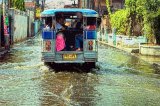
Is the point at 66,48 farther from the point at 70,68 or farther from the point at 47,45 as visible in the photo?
the point at 70,68

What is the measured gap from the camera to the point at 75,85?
55.0 feet

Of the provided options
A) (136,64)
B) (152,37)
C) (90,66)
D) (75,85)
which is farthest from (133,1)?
Answer: (75,85)

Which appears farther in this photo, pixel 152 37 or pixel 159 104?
pixel 152 37

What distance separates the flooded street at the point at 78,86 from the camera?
13617mm

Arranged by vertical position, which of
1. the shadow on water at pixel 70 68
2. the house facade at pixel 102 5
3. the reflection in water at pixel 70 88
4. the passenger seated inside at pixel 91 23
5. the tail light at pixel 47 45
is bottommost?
the shadow on water at pixel 70 68

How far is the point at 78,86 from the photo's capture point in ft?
54.3

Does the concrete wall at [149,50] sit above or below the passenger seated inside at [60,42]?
below

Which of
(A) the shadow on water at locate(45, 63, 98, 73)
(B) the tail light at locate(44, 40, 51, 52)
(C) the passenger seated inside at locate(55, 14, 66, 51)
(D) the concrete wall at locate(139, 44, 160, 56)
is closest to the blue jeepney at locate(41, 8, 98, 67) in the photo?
(B) the tail light at locate(44, 40, 51, 52)

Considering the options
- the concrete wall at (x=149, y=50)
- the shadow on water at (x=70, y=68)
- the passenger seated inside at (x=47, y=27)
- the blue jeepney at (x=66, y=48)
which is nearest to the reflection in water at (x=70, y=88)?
the blue jeepney at (x=66, y=48)

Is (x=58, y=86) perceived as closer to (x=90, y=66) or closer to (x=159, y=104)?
(x=159, y=104)

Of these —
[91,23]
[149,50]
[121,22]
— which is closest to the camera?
[91,23]

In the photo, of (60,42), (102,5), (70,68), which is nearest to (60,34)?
(60,42)

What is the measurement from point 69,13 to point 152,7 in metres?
12.9

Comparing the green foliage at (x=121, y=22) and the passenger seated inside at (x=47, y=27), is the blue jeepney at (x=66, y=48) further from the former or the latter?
the green foliage at (x=121, y=22)
